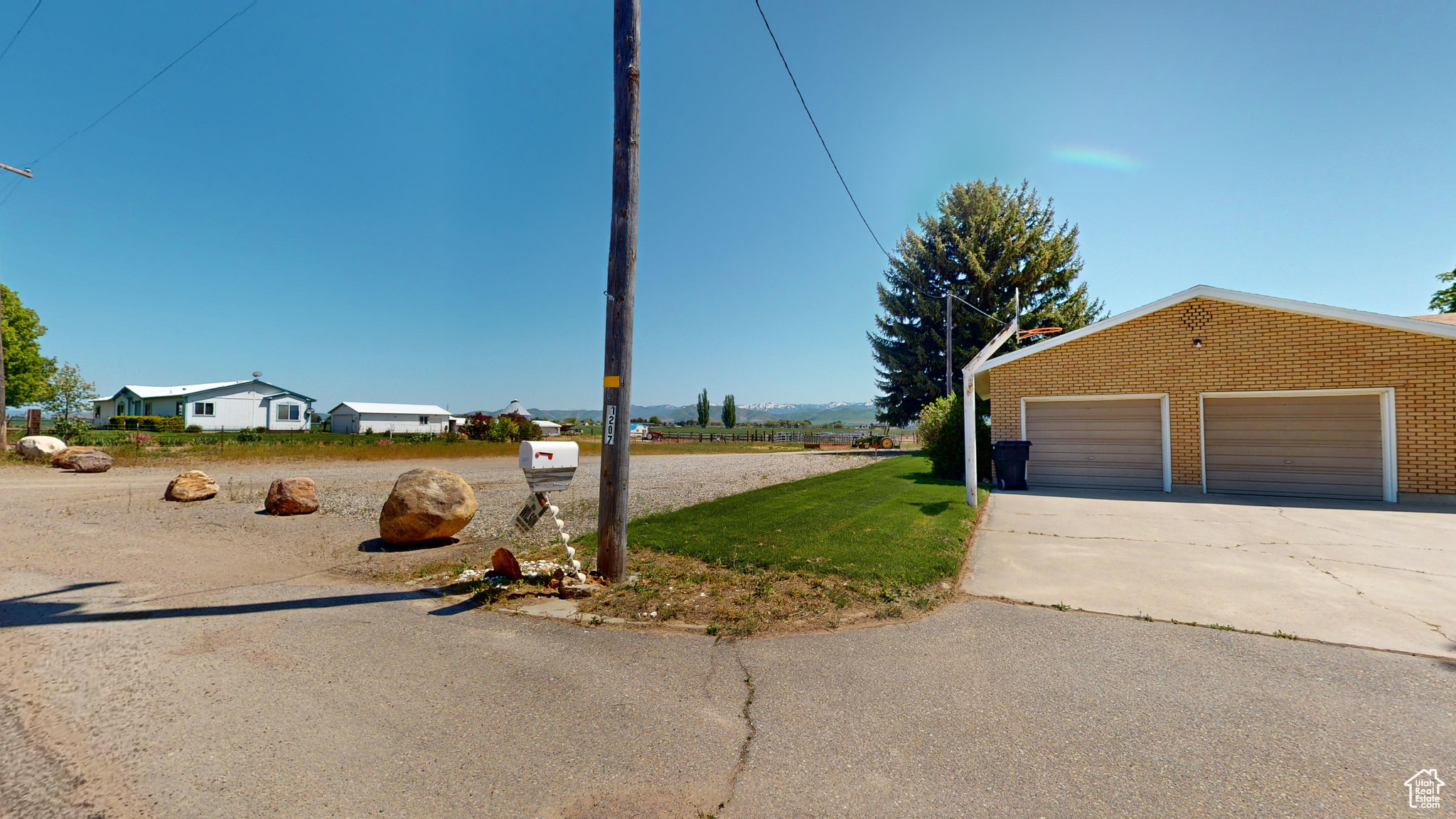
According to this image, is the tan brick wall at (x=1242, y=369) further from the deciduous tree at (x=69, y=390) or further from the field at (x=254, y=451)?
the deciduous tree at (x=69, y=390)

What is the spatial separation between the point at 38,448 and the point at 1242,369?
100 feet

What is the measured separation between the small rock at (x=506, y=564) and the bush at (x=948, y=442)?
35.1 ft

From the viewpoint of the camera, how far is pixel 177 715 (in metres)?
2.70

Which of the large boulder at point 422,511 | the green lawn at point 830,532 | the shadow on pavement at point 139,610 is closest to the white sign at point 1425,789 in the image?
the green lawn at point 830,532

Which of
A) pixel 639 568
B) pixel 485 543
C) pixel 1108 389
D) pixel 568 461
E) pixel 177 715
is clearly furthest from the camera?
pixel 1108 389

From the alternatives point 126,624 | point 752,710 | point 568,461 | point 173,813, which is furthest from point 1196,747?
point 126,624

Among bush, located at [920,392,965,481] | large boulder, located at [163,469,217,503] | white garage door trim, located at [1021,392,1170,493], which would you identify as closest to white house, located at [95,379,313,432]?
large boulder, located at [163,469,217,503]

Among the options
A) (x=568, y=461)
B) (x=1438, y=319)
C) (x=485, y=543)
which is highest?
(x=1438, y=319)

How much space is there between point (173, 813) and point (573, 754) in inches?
56.5

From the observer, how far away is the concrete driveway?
13.2 feet

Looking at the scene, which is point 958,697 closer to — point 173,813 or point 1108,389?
point 173,813

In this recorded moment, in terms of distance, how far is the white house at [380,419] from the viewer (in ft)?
157

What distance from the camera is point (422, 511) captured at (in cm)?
671

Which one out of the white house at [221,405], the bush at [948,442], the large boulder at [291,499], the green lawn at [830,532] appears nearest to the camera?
the green lawn at [830,532]
